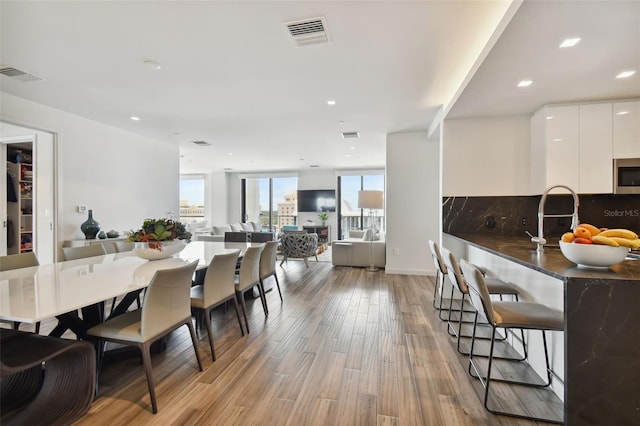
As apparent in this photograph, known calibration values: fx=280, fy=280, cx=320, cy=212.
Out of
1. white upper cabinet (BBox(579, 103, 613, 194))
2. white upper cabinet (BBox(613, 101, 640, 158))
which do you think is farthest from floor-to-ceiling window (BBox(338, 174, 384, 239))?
white upper cabinet (BBox(613, 101, 640, 158))

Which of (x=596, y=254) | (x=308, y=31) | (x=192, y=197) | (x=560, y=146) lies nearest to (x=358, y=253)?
(x=560, y=146)

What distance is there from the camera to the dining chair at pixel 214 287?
2324 millimetres

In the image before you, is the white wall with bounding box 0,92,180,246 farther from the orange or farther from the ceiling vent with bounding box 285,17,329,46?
the orange

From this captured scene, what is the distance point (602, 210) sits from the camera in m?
3.20

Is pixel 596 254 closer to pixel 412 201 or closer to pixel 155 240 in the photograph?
pixel 155 240

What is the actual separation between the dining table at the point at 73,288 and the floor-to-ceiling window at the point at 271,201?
7.94 metres

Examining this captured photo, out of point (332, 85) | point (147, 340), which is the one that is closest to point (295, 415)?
point (147, 340)

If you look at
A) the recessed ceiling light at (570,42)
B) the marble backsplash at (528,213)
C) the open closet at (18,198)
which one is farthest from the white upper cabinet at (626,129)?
the open closet at (18,198)

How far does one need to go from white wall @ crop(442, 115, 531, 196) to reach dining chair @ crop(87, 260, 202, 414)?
3310mm

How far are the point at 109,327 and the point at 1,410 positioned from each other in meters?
0.54

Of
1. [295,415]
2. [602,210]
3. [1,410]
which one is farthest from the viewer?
[602,210]

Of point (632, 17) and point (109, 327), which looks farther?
point (109, 327)

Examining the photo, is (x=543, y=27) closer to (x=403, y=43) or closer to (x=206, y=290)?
(x=403, y=43)

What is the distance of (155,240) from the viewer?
2521mm
